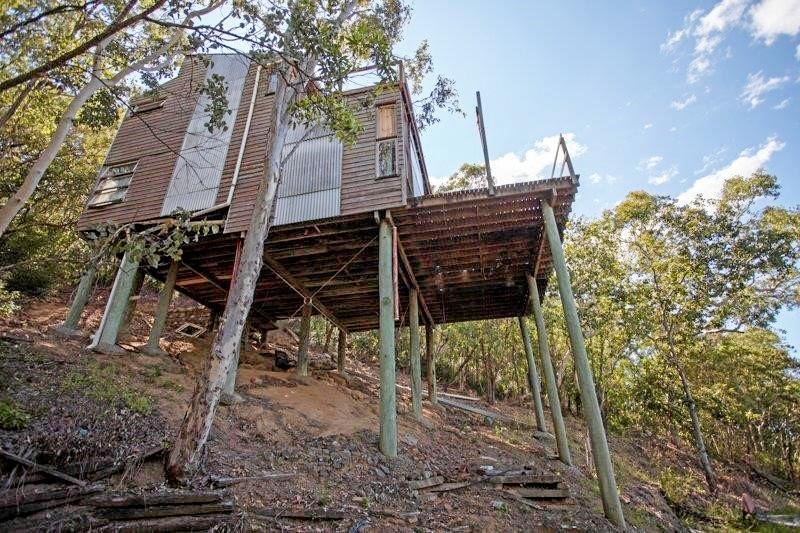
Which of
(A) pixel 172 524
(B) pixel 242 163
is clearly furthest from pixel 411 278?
(A) pixel 172 524

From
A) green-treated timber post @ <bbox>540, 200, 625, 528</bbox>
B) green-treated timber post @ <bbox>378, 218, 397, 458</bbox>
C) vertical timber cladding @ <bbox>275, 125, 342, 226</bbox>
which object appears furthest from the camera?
vertical timber cladding @ <bbox>275, 125, 342, 226</bbox>

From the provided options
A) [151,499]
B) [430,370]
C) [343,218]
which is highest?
[343,218]

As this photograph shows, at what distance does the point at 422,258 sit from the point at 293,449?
6.58m

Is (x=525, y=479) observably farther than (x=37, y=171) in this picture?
Yes

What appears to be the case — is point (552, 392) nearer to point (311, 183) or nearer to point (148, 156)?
point (311, 183)

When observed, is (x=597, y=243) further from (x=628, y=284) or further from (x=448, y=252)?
(x=448, y=252)

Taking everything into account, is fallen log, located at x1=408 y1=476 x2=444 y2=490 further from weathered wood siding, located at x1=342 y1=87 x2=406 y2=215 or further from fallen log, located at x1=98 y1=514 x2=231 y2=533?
weathered wood siding, located at x1=342 y1=87 x2=406 y2=215

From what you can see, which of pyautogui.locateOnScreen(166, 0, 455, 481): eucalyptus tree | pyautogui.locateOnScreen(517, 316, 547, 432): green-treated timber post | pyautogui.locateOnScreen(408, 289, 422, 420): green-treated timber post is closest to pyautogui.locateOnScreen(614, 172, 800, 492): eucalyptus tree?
pyautogui.locateOnScreen(517, 316, 547, 432): green-treated timber post

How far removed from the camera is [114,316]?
37.6 ft

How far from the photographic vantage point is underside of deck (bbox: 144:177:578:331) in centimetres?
1006

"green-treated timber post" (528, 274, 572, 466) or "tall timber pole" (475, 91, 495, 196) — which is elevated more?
"tall timber pole" (475, 91, 495, 196)

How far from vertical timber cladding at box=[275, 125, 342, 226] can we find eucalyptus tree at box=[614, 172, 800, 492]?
42.7 feet

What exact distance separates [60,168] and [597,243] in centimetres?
2364

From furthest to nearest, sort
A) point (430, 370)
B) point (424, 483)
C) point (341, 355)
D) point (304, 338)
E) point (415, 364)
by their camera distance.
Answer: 1. point (341, 355)
2. point (430, 370)
3. point (304, 338)
4. point (415, 364)
5. point (424, 483)
